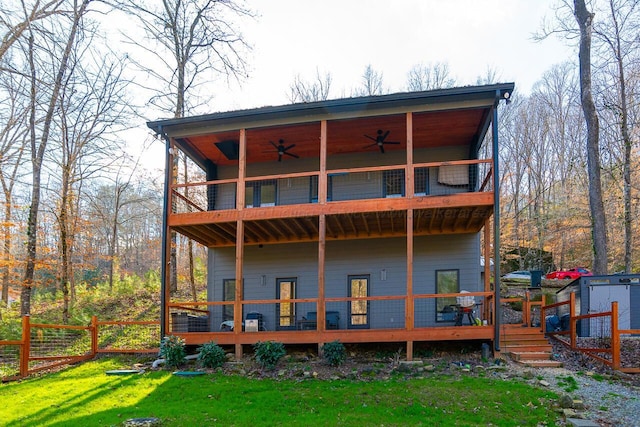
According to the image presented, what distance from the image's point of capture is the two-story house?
37.5 feet

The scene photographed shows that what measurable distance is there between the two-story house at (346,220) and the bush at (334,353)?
0.56 m

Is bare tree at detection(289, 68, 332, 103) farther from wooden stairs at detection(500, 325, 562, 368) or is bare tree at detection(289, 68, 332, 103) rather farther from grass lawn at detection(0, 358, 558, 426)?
grass lawn at detection(0, 358, 558, 426)

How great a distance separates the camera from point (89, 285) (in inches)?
1005

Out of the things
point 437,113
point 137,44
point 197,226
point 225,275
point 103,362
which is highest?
point 137,44

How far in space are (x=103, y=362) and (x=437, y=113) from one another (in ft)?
35.2

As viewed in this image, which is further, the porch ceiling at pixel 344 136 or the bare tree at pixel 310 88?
the bare tree at pixel 310 88

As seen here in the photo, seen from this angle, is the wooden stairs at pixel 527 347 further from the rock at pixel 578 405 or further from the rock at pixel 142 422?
the rock at pixel 142 422

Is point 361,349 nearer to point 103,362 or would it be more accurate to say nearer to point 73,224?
point 103,362

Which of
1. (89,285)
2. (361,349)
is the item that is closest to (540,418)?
(361,349)

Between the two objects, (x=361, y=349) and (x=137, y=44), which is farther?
(x=137, y=44)

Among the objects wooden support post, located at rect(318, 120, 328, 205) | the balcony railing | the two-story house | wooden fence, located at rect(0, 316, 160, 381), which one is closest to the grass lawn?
wooden fence, located at rect(0, 316, 160, 381)

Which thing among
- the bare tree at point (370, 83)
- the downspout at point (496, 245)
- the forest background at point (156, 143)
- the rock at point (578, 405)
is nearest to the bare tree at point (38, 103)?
the forest background at point (156, 143)

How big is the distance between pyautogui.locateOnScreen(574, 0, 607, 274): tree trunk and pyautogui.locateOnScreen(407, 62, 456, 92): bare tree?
46.9 ft

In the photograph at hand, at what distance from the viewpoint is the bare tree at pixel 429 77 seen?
31.9m
